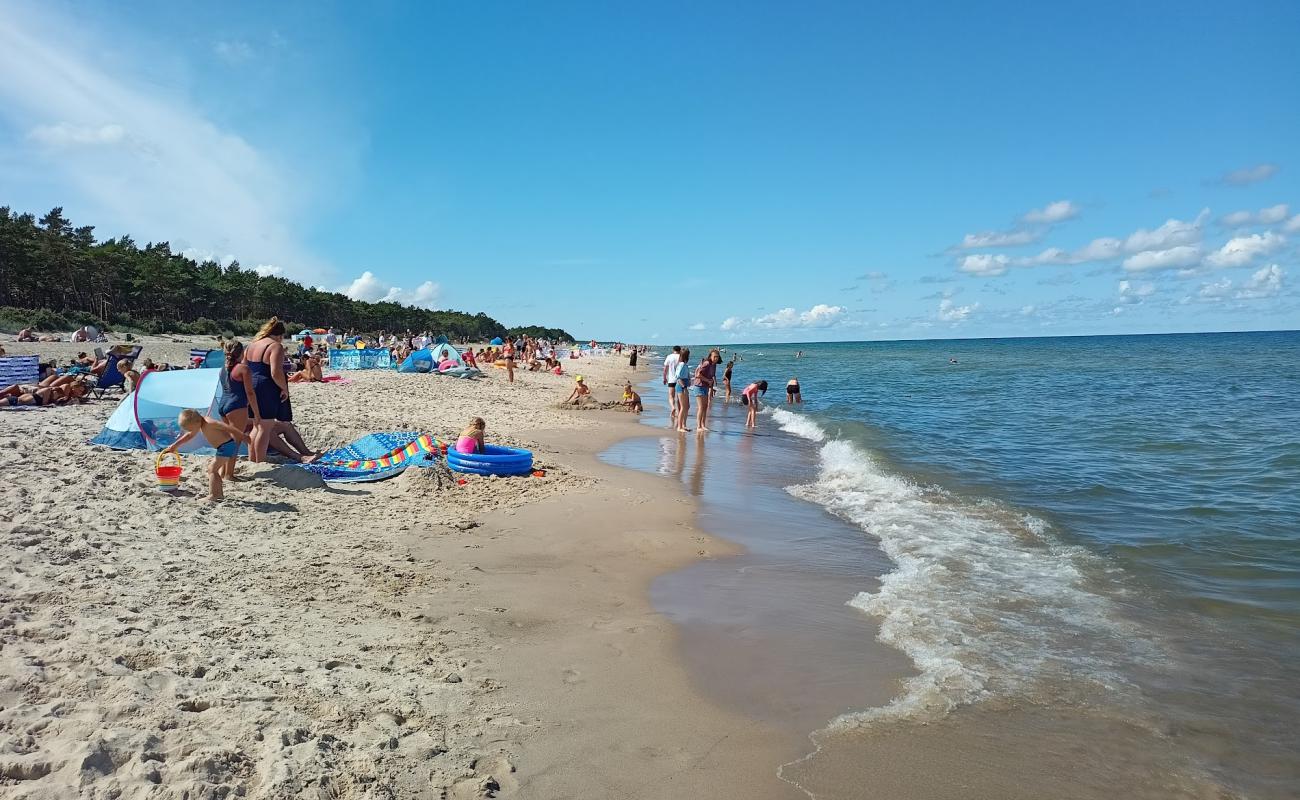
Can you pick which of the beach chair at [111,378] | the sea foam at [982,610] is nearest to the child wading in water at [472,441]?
the sea foam at [982,610]

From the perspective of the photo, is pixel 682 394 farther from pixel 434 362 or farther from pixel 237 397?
pixel 434 362

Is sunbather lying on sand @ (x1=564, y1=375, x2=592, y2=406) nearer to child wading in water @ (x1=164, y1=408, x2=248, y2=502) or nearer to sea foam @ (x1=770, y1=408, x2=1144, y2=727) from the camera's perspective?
sea foam @ (x1=770, y1=408, x2=1144, y2=727)

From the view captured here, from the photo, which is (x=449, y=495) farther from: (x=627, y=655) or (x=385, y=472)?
(x=627, y=655)

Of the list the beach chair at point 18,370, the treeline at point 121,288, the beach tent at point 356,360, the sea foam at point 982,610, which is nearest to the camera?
the sea foam at point 982,610

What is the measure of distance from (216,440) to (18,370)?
9.48 m

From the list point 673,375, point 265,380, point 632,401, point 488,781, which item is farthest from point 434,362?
point 488,781

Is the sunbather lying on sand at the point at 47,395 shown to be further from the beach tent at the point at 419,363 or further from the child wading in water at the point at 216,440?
the beach tent at the point at 419,363

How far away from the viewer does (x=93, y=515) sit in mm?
5691

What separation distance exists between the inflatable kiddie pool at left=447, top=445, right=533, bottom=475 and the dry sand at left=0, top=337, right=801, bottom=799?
1009 mm

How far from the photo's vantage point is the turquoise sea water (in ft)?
13.6

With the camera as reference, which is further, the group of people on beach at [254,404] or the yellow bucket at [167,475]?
the group of people on beach at [254,404]

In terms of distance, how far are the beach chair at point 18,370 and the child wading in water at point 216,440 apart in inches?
327

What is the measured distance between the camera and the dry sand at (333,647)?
2.85 m

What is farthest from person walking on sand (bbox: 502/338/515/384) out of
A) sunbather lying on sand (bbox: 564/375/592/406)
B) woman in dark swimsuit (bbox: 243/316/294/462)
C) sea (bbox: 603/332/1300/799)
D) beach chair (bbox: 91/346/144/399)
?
woman in dark swimsuit (bbox: 243/316/294/462)
